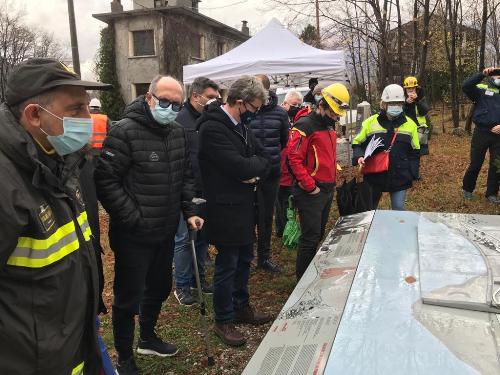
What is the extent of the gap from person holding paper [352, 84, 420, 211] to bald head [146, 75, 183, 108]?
238cm

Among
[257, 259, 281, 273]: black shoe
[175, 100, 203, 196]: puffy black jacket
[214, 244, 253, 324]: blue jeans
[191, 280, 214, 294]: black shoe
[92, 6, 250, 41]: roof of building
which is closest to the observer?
[214, 244, 253, 324]: blue jeans

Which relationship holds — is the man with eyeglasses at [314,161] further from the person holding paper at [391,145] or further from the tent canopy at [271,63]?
the tent canopy at [271,63]

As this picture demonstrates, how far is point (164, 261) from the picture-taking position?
3105 millimetres

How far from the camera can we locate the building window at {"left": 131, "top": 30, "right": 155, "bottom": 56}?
91.1 feet

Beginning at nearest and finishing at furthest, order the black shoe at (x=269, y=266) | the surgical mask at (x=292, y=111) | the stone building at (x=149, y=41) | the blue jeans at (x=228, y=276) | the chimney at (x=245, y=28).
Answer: the blue jeans at (x=228, y=276)
the black shoe at (x=269, y=266)
the surgical mask at (x=292, y=111)
the stone building at (x=149, y=41)
the chimney at (x=245, y=28)

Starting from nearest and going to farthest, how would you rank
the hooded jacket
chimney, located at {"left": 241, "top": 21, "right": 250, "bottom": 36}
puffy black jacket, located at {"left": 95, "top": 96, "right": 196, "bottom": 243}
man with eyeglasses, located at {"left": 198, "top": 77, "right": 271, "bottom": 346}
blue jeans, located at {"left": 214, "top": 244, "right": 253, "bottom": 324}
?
1. the hooded jacket
2. puffy black jacket, located at {"left": 95, "top": 96, "right": 196, "bottom": 243}
3. man with eyeglasses, located at {"left": 198, "top": 77, "right": 271, "bottom": 346}
4. blue jeans, located at {"left": 214, "top": 244, "right": 253, "bottom": 324}
5. chimney, located at {"left": 241, "top": 21, "right": 250, "bottom": 36}

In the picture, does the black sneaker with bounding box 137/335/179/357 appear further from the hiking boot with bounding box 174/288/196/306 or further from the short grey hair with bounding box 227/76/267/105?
the short grey hair with bounding box 227/76/267/105

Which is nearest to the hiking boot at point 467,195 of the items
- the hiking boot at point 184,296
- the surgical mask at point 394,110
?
the surgical mask at point 394,110

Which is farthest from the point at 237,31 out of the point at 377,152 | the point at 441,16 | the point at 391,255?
the point at 391,255

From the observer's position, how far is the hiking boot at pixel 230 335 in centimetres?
352

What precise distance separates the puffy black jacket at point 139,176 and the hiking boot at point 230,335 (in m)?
1.08

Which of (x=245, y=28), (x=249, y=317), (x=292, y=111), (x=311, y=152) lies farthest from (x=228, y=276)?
(x=245, y=28)

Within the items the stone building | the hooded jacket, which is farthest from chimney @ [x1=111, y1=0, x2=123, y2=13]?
A: the hooded jacket

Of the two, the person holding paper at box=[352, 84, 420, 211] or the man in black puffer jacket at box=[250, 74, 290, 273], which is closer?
the person holding paper at box=[352, 84, 420, 211]
